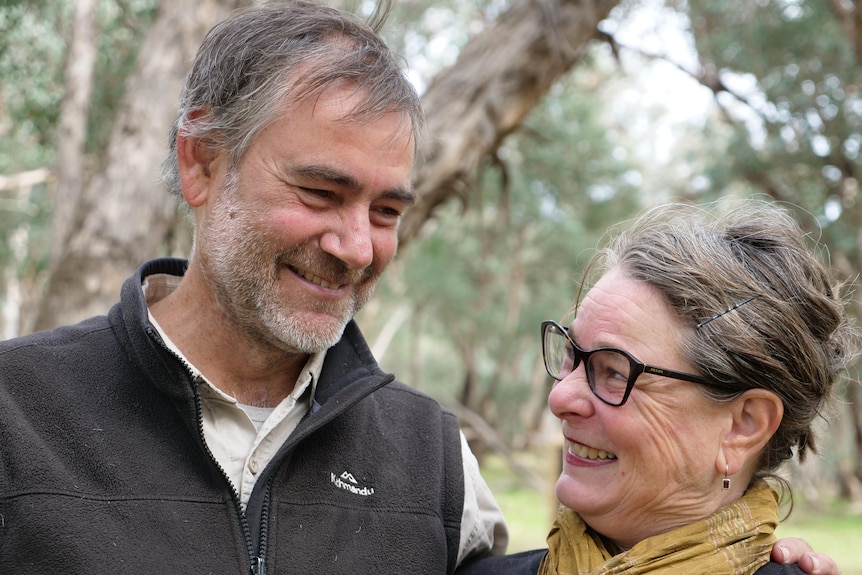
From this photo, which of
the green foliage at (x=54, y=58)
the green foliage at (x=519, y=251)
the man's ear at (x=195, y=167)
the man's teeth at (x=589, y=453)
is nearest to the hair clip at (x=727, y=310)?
the man's teeth at (x=589, y=453)

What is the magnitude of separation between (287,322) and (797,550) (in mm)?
1291

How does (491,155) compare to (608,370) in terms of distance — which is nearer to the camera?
(608,370)

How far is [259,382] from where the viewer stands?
2334 millimetres

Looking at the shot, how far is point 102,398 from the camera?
2039 mm

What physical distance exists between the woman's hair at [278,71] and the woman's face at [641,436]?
78 cm

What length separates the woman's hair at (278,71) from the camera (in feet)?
7.32

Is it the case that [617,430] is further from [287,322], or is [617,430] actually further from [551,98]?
[551,98]

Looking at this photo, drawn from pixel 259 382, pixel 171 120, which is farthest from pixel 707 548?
pixel 171 120

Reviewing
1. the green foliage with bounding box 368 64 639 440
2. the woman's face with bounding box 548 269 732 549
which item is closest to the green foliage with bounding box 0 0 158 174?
the woman's face with bounding box 548 269 732 549

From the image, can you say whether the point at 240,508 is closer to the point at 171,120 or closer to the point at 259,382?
the point at 259,382

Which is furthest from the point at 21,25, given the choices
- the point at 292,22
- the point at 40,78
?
the point at 292,22

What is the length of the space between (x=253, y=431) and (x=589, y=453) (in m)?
0.82

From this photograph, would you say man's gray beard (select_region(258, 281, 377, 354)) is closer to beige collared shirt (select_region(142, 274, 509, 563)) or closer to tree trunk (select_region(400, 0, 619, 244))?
beige collared shirt (select_region(142, 274, 509, 563))

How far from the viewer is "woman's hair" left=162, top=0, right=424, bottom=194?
2232 millimetres
